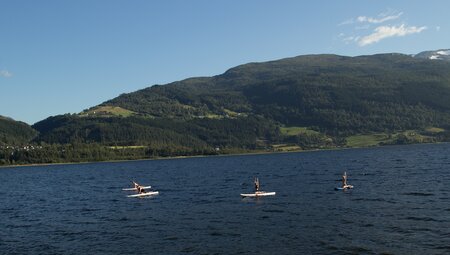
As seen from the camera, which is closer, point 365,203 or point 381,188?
point 365,203

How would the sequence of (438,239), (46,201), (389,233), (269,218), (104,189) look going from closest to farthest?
(438,239), (389,233), (269,218), (46,201), (104,189)

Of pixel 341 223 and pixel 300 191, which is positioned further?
pixel 300 191

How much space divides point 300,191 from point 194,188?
30839mm

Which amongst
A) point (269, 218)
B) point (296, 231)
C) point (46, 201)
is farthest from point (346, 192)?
point (46, 201)

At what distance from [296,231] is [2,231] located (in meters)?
41.8

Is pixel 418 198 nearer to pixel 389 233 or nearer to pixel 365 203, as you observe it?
pixel 365 203

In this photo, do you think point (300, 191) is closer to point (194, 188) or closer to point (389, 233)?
point (194, 188)

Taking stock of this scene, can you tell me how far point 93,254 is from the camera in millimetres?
52219

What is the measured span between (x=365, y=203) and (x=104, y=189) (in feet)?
254

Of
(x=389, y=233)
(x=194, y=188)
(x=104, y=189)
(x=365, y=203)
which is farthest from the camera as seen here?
(x=104, y=189)

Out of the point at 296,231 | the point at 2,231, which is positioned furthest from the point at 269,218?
the point at 2,231

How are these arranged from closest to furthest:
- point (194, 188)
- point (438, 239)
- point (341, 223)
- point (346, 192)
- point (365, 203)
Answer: point (438, 239)
point (341, 223)
point (365, 203)
point (346, 192)
point (194, 188)

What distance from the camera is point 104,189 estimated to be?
134 m

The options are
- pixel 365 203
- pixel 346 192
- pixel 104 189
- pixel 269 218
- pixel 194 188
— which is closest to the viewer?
pixel 269 218
